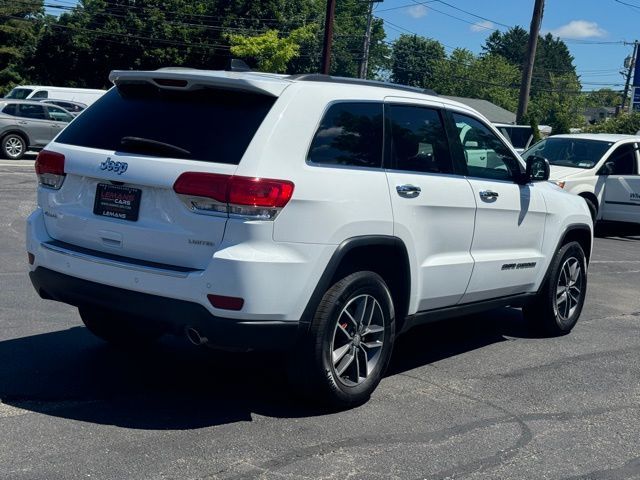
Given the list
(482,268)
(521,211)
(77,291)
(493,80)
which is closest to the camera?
(77,291)

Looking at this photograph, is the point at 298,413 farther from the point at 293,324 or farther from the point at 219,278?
the point at 219,278

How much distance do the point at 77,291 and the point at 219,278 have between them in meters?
1.01

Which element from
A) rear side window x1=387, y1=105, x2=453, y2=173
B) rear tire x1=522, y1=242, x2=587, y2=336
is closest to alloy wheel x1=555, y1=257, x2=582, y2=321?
rear tire x1=522, y1=242, x2=587, y2=336

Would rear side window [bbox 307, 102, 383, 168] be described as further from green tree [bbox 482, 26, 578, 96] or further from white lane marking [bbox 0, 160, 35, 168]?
green tree [bbox 482, 26, 578, 96]

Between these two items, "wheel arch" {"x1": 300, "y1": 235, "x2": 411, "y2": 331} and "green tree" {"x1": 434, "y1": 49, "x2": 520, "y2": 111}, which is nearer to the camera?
"wheel arch" {"x1": 300, "y1": 235, "x2": 411, "y2": 331}

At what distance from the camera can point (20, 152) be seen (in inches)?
971

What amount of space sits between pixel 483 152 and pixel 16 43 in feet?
199

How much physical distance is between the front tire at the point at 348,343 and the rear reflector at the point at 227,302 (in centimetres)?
50

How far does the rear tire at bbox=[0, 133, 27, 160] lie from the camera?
24375 mm

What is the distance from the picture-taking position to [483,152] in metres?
6.83

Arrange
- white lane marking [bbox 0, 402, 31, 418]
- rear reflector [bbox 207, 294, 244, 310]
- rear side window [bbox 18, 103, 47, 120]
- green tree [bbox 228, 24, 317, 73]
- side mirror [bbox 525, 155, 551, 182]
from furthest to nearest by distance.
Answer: green tree [bbox 228, 24, 317, 73] → rear side window [bbox 18, 103, 47, 120] → side mirror [bbox 525, 155, 551, 182] → white lane marking [bbox 0, 402, 31, 418] → rear reflector [bbox 207, 294, 244, 310]

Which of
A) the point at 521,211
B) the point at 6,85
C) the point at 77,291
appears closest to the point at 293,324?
the point at 77,291

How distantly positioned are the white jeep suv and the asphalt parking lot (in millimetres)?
365

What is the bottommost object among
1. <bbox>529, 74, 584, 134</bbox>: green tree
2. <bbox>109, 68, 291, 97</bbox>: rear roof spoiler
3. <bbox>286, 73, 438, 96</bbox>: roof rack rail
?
<bbox>109, 68, 291, 97</bbox>: rear roof spoiler
